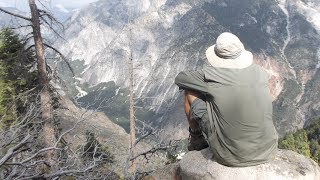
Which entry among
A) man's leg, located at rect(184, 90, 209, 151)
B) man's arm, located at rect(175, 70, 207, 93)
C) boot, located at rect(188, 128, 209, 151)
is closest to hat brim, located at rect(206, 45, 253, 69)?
man's arm, located at rect(175, 70, 207, 93)

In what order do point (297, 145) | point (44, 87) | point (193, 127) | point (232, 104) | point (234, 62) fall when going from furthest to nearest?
point (297, 145), point (44, 87), point (193, 127), point (234, 62), point (232, 104)

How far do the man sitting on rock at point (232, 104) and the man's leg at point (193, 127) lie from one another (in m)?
0.03

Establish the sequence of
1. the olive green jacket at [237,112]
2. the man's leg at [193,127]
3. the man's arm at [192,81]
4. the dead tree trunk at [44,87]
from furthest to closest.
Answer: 1. the dead tree trunk at [44,87]
2. the man's leg at [193,127]
3. the man's arm at [192,81]
4. the olive green jacket at [237,112]

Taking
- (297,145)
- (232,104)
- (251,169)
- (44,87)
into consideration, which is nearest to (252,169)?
(251,169)

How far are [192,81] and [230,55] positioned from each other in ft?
1.96

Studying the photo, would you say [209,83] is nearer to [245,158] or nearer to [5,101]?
[245,158]

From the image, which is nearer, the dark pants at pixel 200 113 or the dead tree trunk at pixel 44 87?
the dark pants at pixel 200 113

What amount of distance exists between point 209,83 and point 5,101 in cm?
1932

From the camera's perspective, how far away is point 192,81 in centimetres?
532

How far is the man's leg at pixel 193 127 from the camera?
5469mm

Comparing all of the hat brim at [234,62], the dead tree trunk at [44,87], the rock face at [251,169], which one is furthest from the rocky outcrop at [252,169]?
the dead tree trunk at [44,87]

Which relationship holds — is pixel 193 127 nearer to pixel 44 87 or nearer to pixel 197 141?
pixel 197 141

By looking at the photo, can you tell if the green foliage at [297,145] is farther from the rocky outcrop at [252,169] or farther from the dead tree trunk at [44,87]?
the rocky outcrop at [252,169]

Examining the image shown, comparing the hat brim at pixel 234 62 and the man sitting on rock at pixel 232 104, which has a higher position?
the hat brim at pixel 234 62
